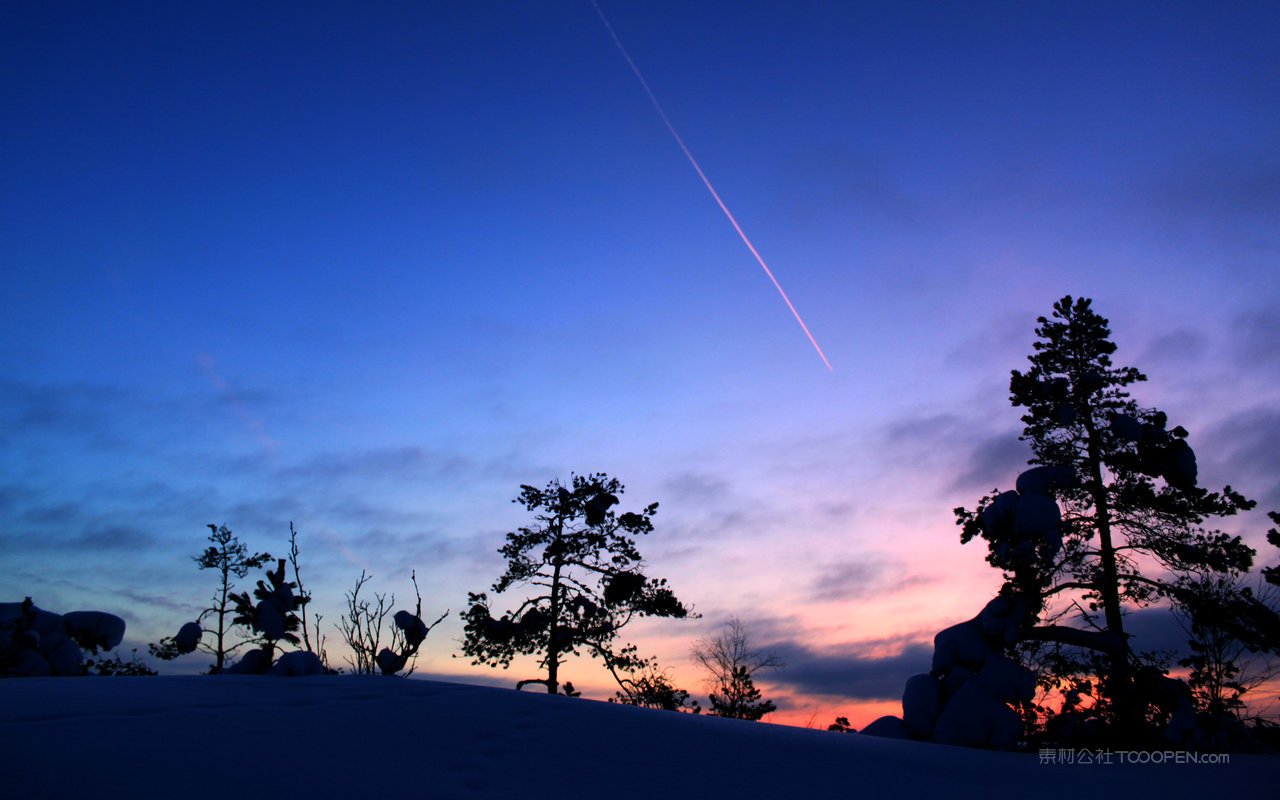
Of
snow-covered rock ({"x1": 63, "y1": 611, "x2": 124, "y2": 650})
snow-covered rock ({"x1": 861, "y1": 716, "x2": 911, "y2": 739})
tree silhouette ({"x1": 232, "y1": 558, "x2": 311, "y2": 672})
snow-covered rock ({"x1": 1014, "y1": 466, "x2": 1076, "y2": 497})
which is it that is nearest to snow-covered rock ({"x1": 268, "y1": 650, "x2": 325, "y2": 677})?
tree silhouette ({"x1": 232, "y1": 558, "x2": 311, "y2": 672})

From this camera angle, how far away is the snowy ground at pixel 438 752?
3.83m

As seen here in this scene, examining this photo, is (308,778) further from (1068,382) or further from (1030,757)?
(1068,382)

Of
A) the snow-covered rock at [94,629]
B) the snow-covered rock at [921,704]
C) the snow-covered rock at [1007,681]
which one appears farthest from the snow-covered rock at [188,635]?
the snow-covered rock at [1007,681]

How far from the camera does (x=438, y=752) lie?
15.1 feet

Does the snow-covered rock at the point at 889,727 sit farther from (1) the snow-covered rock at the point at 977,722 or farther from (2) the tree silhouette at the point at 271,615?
(2) the tree silhouette at the point at 271,615

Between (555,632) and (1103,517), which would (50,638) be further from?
(1103,517)

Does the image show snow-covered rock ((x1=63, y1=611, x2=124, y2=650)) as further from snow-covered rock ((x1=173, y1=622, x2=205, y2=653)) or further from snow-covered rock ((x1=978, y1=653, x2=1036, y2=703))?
snow-covered rock ((x1=978, y1=653, x2=1036, y2=703))

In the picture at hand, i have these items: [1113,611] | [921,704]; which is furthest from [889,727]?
[1113,611]

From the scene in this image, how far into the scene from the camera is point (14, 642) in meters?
15.3

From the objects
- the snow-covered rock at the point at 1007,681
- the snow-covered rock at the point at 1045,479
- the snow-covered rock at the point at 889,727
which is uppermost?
the snow-covered rock at the point at 1045,479

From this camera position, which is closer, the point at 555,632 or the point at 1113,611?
the point at 1113,611

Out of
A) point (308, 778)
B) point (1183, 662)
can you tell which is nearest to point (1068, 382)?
point (1183, 662)

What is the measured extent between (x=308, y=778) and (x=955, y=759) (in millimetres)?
5294

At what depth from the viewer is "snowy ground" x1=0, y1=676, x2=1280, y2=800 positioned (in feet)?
12.6
